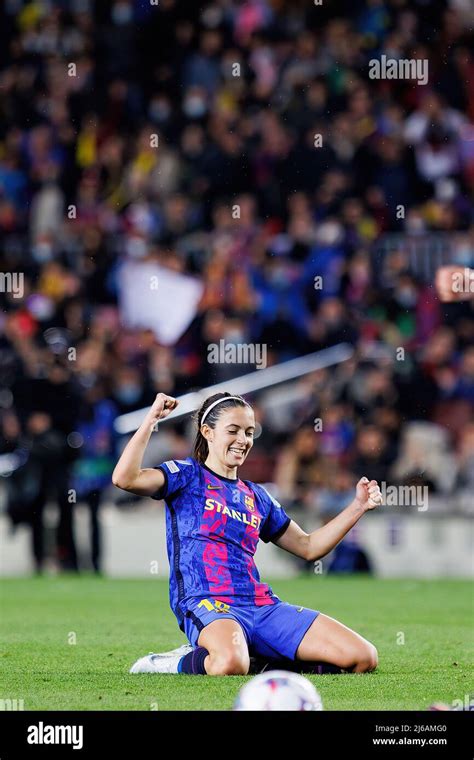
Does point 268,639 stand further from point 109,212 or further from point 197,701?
point 109,212

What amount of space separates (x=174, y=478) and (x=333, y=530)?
893 millimetres

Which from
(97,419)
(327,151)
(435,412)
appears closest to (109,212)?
(327,151)

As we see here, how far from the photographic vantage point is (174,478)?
26.4 ft

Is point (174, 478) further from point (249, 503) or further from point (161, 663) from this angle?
point (161, 663)

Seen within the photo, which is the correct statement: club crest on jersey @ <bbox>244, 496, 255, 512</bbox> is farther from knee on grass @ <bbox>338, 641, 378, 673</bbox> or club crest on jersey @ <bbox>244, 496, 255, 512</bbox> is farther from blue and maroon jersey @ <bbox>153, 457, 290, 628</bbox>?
knee on grass @ <bbox>338, 641, 378, 673</bbox>

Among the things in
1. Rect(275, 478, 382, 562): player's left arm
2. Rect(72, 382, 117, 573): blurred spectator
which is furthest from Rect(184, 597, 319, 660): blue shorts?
Rect(72, 382, 117, 573): blurred spectator

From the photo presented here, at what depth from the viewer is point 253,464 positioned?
17.3 metres

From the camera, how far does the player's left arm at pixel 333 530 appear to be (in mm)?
7984

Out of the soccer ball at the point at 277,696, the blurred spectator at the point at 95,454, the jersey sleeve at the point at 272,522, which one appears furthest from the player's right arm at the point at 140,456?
the blurred spectator at the point at 95,454

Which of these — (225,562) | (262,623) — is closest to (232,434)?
(225,562)

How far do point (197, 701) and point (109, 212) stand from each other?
14.0 meters

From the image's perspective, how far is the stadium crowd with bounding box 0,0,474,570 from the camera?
55.2 feet

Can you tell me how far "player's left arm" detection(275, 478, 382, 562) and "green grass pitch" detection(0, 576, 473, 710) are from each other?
0.73 metres

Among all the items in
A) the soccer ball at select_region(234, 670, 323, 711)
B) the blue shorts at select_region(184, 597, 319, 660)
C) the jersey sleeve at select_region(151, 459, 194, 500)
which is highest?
the jersey sleeve at select_region(151, 459, 194, 500)
